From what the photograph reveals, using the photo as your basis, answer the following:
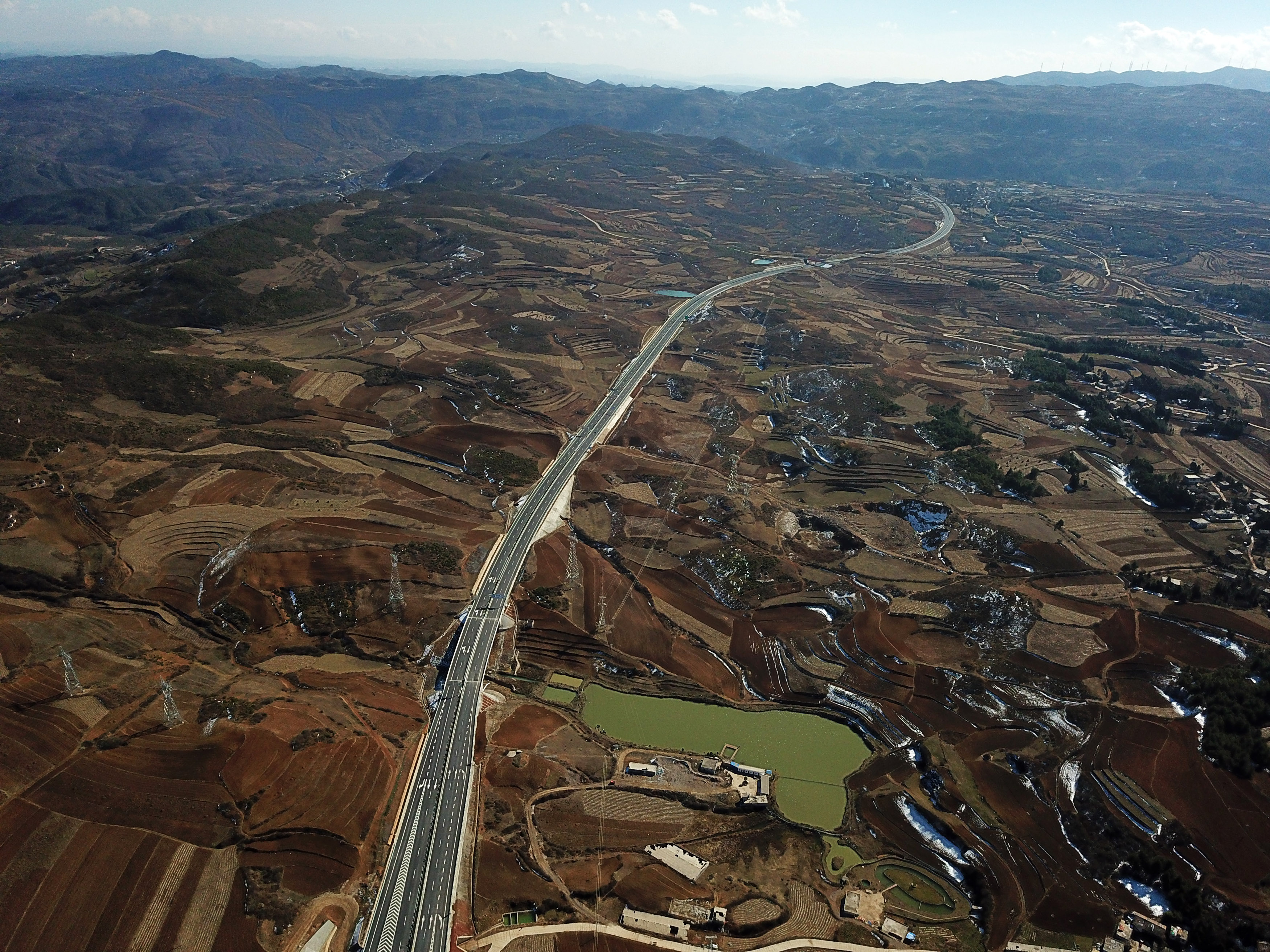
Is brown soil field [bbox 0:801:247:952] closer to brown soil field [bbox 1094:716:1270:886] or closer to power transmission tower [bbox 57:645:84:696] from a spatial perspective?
power transmission tower [bbox 57:645:84:696]

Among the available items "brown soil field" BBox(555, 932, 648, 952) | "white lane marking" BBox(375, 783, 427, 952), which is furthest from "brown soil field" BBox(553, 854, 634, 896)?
"white lane marking" BBox(375, 783, 427, 952)

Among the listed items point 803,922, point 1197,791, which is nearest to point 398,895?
point 803,922

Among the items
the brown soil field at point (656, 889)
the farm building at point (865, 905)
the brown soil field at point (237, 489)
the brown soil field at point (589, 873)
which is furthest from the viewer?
the brown soil field at point (237, 489)

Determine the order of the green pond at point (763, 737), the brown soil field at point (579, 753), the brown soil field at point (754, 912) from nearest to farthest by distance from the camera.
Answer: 1. the brown soil field at point (754, 912)
2. the green pond at point (763, 737)
3. the brown soil field at point (579, 753)

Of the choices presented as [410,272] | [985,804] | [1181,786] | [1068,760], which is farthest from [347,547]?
[410,272]

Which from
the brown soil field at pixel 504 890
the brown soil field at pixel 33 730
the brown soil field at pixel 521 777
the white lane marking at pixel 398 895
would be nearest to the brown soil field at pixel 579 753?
the brown soil field at pixel 521 777

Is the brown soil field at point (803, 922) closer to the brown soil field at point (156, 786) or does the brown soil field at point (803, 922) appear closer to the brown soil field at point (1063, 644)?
the brown soil field at point (1063, 644)

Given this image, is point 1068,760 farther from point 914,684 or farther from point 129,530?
point 129,530
